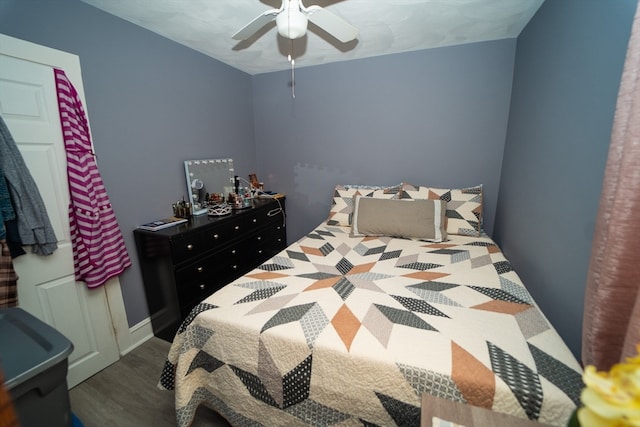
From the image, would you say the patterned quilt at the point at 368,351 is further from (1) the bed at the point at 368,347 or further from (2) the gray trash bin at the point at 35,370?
(2) the gray trash bin at the point at 35,370

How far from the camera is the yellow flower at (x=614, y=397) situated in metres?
0.39

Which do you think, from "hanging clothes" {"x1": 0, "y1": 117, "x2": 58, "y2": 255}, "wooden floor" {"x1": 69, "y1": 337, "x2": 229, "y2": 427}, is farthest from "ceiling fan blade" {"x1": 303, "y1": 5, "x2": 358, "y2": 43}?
"wooden floor" {"x1": 69, "y1": 337, "x2": 229, "y2": 427}

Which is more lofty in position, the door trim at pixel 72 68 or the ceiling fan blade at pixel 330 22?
the ceiling fan blade at pixel 330 22

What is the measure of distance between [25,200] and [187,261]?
88cm

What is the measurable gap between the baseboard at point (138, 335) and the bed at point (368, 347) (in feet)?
2.88

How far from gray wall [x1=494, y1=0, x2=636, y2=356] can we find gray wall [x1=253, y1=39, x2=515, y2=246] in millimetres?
395

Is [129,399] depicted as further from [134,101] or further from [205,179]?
[134,101]

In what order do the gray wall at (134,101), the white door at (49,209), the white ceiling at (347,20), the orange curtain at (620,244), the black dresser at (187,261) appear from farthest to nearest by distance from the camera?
1. the black dresser at (187,261)
2. the white ceiling at (347,20)
3. the gray wall at (134,101)
4. the white door at (49,209)
5. the orange curtain at (620,244)

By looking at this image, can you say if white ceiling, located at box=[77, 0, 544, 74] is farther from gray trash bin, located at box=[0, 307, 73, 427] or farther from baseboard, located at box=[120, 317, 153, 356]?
baseboard, located at box=[120, 317, 153, 356]

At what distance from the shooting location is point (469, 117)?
7.78 ft

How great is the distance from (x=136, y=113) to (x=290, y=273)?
5.33 feet

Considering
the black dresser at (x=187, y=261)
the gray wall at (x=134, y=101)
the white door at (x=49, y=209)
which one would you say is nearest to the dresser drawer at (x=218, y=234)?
the black dresser at (x=187, y=261)

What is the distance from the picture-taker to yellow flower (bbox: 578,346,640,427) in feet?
1.27

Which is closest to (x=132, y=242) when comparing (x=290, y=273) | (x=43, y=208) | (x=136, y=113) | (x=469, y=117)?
(x=43, y=208)
